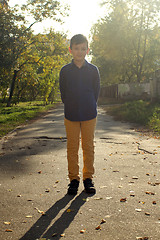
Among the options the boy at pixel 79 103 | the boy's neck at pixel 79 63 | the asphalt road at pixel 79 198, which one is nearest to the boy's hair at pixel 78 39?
the boy at pixel 79 103

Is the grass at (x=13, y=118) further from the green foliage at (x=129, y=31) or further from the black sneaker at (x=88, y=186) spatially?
the green foliage at (x=129, y=31)

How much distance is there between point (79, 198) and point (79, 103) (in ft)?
3.85

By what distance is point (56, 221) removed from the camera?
11.1 feet

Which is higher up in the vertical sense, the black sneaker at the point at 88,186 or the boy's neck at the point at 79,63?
the boy's neck at the point at 79,63

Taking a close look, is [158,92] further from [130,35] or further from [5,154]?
[130,35]

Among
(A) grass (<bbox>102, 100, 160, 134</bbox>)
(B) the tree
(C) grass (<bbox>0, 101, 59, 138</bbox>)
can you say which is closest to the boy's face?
(C) grass (<bbox>0, 101, 59, 138</bbox>)

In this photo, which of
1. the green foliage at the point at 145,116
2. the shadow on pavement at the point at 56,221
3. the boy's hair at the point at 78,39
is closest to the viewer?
the shadow on pavement at the point at 56,221

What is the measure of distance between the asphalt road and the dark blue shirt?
102cm

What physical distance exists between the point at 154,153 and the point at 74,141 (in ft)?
10.8

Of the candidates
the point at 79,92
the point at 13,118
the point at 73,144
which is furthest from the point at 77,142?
the point at 13,118

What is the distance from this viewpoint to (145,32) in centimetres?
3253

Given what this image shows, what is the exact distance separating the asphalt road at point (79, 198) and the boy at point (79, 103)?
0.37 metres

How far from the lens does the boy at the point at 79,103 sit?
169 inches

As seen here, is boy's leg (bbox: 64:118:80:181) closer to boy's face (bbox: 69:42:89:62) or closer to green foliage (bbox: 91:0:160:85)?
boy's face (bbox: 69:42:89:62)
